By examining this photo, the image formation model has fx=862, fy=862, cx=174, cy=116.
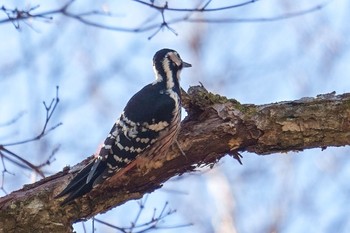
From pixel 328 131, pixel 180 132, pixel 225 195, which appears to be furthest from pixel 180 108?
pixel 225 195

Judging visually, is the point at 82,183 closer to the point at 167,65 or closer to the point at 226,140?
the point at 226,140

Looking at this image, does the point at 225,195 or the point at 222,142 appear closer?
the point at 222,142

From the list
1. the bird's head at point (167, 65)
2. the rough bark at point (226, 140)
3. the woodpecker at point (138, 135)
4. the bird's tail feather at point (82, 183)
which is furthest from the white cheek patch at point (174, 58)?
the bird's tail feather at point (82, 183)

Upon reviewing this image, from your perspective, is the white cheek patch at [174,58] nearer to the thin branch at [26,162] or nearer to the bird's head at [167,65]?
the bird's head at [167,65]

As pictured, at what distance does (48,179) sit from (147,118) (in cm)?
55

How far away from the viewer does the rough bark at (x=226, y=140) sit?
388 centimetres

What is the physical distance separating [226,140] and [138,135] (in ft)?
1.36

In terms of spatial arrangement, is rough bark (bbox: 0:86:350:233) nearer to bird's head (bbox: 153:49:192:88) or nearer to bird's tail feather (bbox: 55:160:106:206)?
bird's tail feather (bbox: 55:160:106:206)

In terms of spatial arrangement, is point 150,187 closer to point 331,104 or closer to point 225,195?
point 331,104

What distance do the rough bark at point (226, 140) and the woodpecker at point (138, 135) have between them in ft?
0.25

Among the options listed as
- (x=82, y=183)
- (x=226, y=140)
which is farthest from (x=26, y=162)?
(x=226, y=140)

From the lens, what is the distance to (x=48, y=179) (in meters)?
3.93

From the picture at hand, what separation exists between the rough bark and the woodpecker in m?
0.08

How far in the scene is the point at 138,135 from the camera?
4.02 metres
